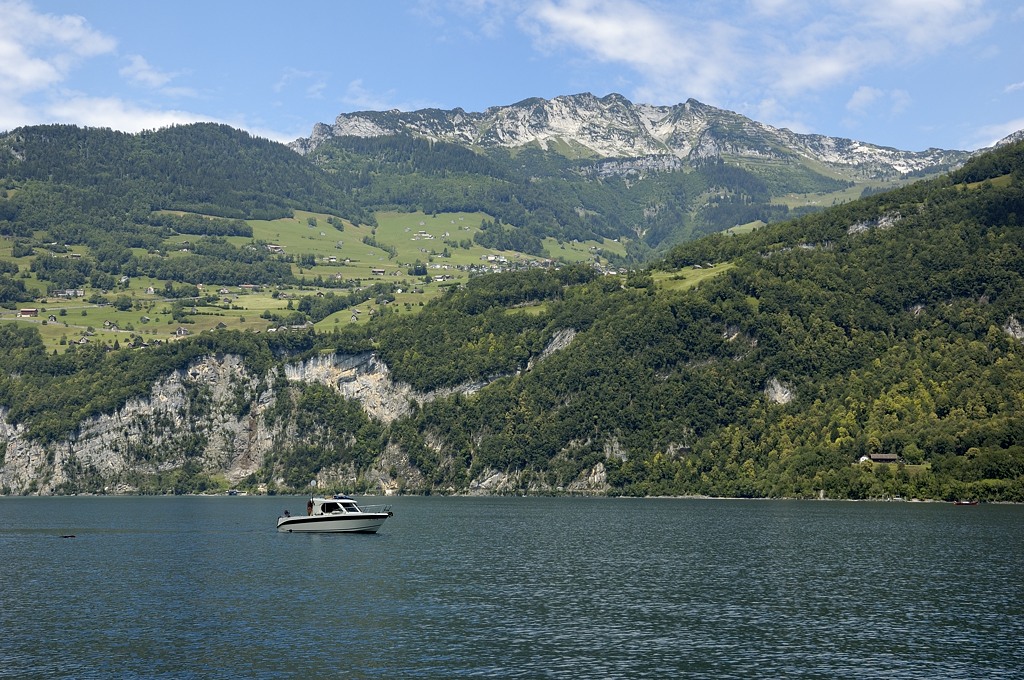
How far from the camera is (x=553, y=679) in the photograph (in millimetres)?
55219

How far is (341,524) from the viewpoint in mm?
139625

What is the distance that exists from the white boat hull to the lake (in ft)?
11.3

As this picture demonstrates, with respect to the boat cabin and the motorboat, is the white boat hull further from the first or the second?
the boat cabin

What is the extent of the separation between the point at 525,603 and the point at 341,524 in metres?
65.3

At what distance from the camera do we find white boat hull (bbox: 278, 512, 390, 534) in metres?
139

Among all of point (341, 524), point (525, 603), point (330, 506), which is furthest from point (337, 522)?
point (525, 603)

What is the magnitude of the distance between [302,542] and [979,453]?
121 meters

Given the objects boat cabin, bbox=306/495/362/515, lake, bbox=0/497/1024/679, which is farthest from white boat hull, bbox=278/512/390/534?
lake, bbox=0/497/1024/679

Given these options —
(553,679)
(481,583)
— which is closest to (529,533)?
(481,583)

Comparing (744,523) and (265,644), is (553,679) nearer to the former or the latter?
(265,644)

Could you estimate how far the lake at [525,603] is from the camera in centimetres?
5909

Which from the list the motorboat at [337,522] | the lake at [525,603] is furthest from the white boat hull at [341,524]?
the lake at [525,603]

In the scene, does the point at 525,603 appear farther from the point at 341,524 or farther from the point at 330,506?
the point at 330,506

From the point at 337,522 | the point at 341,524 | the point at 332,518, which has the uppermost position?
the point at 332,518
